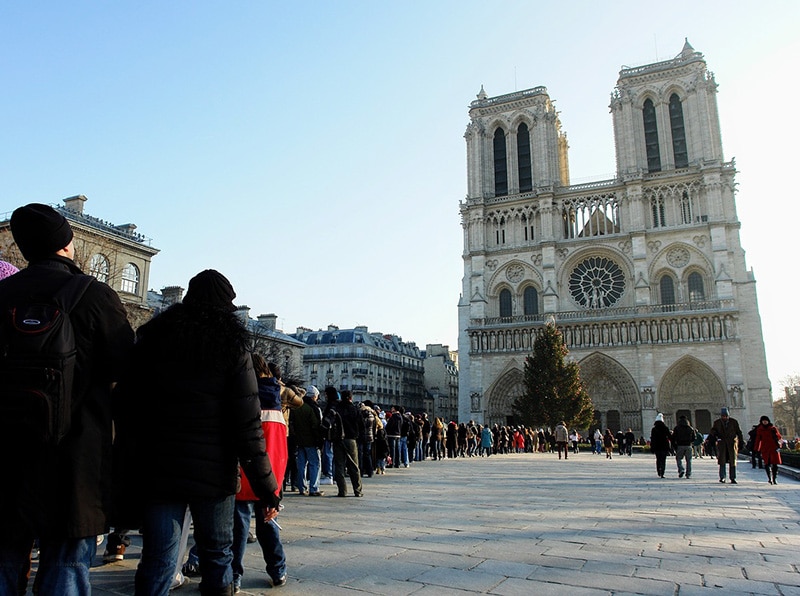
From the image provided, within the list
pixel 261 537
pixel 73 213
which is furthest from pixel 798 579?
pixel 73 213

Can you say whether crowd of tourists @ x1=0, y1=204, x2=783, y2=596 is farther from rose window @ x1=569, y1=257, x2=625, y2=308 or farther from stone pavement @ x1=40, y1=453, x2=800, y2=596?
rose window @ x1=569, y1=257, x2=625, y2=308

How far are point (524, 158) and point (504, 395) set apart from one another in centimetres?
1752

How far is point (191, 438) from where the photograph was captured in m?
2.79

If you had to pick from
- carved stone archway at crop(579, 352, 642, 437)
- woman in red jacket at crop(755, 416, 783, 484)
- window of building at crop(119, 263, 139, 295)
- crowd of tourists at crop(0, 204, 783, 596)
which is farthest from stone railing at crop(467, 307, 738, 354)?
crowd of tourists at crop(0, 204, 783, 596)

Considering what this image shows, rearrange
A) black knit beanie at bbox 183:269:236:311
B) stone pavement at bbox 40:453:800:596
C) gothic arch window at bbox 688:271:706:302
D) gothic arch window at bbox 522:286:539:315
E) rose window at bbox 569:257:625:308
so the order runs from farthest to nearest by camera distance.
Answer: gothic arch window at bbox 522:286:539:315, rose window at bbox 569:257:625:308, gothic arch window at bbox 688:271:706:302, stone pavement at bbox 40:453:800:596, black knit beanie at bbox 183:269:236:311

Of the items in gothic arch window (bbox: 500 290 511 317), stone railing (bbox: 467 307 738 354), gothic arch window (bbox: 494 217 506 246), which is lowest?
stone railing (bbox: 467 307 738 354)

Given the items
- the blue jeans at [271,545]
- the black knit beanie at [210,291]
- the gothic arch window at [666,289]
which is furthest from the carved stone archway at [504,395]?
the black knit beanie at [210,291]

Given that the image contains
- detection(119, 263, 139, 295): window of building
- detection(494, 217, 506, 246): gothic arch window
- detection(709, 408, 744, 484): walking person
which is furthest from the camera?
detection(494, 217, 506, 246): gothic arch window

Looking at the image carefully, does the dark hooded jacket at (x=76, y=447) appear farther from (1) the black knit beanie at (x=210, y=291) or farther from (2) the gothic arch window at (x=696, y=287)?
(2) the gothic arch window at (x=696, y=287)

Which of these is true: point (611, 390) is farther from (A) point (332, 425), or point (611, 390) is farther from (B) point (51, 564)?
(B) point (51, 564)

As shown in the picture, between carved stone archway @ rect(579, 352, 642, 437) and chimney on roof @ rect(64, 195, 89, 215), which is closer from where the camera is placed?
chimney on roof @ rect(64, 195, 89, 215)

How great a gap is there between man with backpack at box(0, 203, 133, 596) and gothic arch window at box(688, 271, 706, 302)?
1638 inches

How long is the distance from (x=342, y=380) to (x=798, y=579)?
55256mm

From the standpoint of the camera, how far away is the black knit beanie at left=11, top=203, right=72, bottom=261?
254 cm
